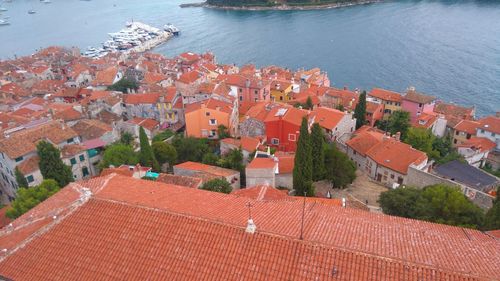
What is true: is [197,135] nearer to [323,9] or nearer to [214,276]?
[214,276]

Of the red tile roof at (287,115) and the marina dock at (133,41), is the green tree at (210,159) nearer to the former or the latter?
the red tile roof at (287,115)

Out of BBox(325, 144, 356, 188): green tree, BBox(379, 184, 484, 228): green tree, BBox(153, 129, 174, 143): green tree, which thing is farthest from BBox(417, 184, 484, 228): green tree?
BBox(153, 129, 174, 143): green tree

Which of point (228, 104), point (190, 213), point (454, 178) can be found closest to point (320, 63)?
point (228, 104)

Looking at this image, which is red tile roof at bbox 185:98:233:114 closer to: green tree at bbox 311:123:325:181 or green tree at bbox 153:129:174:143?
A: green tree at bbox 153:129:174:143

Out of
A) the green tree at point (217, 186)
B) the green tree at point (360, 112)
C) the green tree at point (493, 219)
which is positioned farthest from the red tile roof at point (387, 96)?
the green tree at point (217, 186)

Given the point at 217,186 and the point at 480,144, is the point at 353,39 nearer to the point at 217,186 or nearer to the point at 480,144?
the point at 480,144
